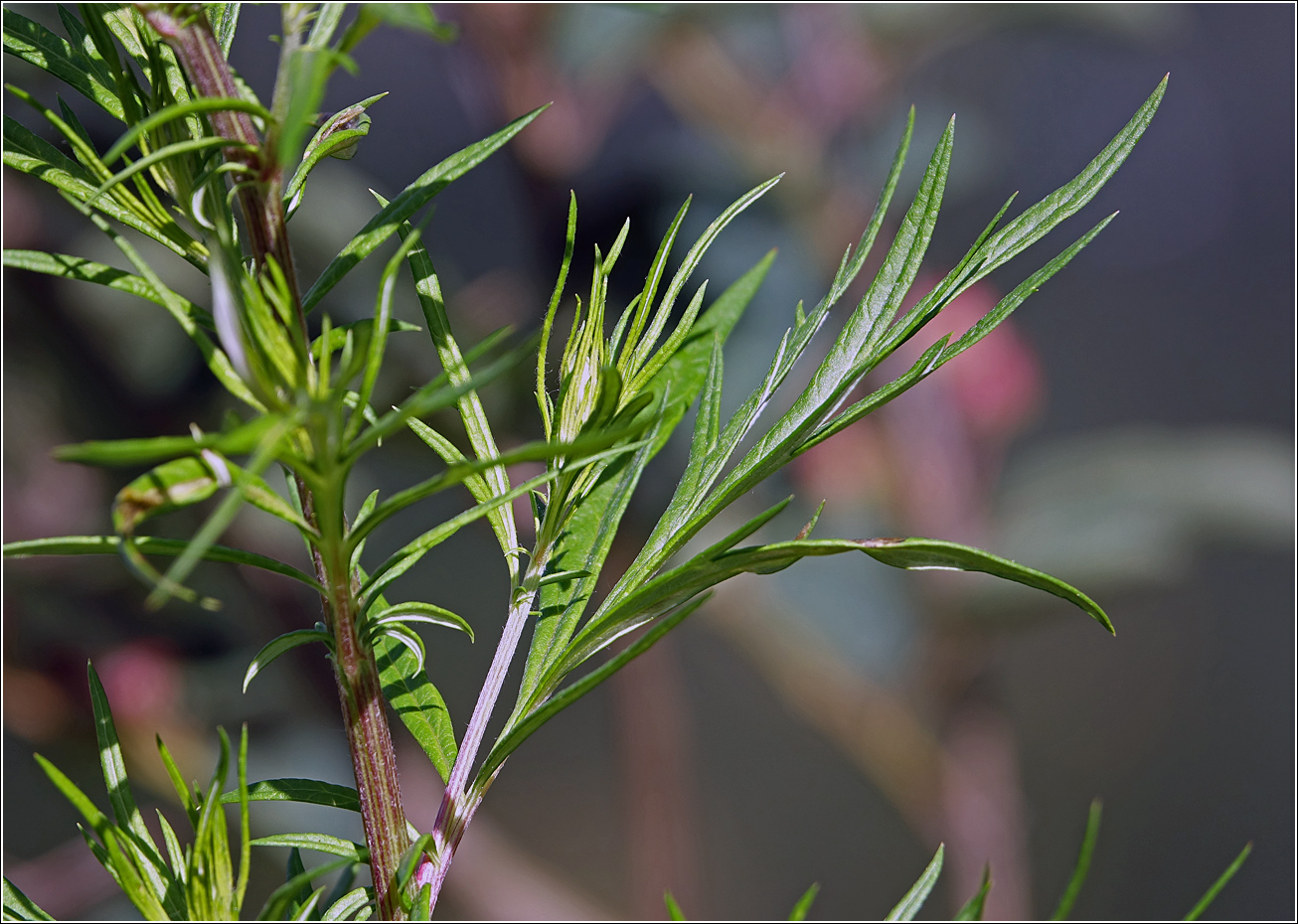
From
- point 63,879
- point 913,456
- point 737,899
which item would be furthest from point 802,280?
point 737,899

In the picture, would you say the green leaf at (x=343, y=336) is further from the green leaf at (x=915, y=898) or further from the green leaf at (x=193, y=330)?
the green leaf at (x=915, y=898)

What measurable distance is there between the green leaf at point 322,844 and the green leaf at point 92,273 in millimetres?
81

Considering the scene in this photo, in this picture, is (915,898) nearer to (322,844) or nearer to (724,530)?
(322,844)

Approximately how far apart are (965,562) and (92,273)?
0.13 m

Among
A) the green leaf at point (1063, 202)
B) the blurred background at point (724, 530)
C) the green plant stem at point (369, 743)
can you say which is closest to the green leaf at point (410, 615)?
the green plant stem at point (369, 743)

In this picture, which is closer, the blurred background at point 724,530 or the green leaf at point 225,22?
the green leaf at point 225,22

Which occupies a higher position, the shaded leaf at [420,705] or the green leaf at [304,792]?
the shaded leaf at [420,705]

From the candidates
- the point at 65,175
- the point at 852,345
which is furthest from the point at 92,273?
the point at 852,345

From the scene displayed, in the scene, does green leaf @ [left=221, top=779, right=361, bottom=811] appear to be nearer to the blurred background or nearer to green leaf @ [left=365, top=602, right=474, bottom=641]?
green leaf @ [left=365, top=602, right=474, bottom=641]

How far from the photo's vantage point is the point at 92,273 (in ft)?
0.48

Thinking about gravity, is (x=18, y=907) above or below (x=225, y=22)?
below

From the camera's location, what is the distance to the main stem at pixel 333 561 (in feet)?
0.45

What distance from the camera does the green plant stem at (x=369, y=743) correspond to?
154 millimetres

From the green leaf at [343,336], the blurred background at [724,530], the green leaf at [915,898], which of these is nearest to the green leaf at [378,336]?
the green leaf at [343,336]
